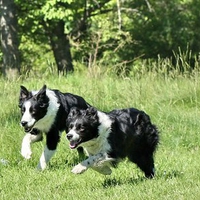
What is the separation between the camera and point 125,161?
9.53 metres

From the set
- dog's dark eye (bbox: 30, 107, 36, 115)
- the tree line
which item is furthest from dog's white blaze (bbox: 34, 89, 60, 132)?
the tree line

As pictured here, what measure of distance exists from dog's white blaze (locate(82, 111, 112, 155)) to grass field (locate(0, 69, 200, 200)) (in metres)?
0.40

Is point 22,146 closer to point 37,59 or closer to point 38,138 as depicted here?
point 38,138

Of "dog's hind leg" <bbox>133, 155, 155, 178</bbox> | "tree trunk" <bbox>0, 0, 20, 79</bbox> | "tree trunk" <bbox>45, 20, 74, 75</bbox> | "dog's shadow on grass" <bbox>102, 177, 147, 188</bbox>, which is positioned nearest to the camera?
"dog's shadow on grass" <bbox>102, 177, 147, 188</bbox>

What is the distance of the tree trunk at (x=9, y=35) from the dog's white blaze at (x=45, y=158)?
11903mm

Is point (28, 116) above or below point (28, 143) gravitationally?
above

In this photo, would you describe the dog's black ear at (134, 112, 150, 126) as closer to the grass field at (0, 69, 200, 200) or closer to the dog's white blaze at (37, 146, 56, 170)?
the grass field at (0, 69, 200, 200)

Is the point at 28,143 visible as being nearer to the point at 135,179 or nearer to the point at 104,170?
the point at 104,170

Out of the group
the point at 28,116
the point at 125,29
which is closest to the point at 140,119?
the point at 28,116

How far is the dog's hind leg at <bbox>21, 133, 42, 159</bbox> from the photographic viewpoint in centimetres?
970

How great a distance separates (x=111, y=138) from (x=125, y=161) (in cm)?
131

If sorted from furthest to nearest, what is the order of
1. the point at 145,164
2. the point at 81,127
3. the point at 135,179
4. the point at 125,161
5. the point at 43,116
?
the point at 43,116, the point at 125,161, the point at 145,164, the point at 135,179, the point at 81,127

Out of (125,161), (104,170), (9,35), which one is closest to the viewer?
(104,170)

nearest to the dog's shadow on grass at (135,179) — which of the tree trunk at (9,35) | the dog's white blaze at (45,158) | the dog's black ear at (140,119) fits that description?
the dog's black ear at (140,119)
